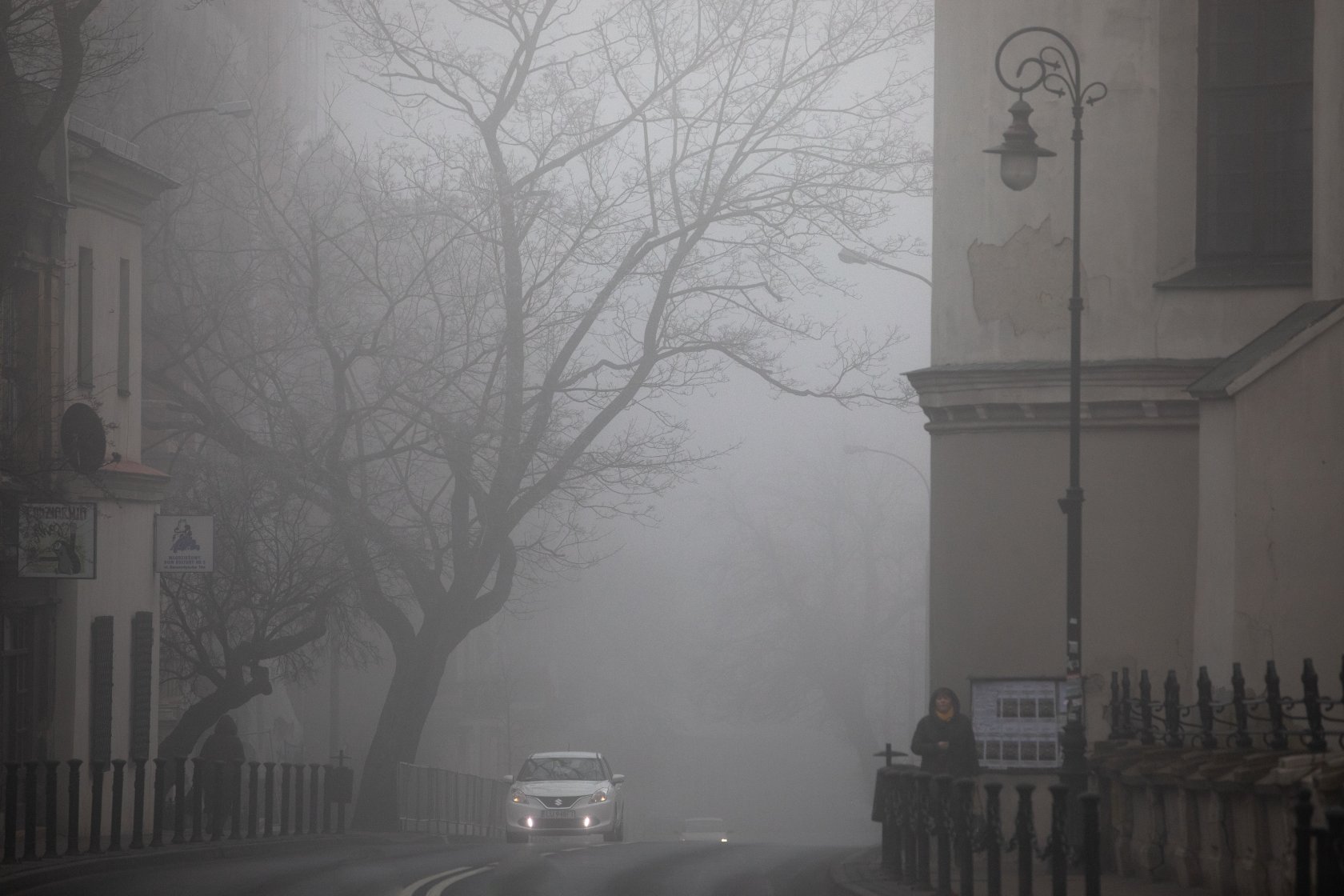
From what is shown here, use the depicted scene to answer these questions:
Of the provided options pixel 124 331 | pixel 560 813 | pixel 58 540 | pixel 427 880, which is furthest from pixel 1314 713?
pixel 124 331

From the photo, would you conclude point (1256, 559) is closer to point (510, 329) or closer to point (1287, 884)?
point (1287, 884)

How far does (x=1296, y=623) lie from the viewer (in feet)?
50.9

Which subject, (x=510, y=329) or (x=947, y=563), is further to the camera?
(x=510, y=329)

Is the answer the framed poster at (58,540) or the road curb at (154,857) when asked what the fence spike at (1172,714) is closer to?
the road curb at (154,857)

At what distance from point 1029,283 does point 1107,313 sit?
0.91m

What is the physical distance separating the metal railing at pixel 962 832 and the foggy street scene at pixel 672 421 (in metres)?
0.05

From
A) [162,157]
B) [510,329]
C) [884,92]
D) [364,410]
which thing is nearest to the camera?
[364,410]

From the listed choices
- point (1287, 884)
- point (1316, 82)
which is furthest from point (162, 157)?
point (1287, 884)

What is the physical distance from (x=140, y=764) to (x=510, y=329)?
42.9 feet

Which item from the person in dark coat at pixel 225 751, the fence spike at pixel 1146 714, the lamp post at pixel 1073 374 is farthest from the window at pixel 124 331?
the fence spike at pixel 1146 714

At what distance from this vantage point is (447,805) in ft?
131

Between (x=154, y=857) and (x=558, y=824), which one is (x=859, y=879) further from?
(x=558, y=824)

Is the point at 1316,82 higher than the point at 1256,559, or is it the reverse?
the point at 1316,82

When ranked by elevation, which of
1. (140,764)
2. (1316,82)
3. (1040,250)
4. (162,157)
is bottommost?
(140,764)
